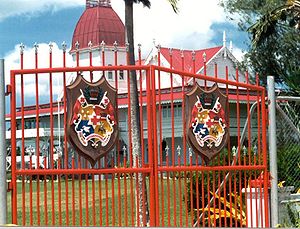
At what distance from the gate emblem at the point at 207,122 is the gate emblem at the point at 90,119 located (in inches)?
46.8

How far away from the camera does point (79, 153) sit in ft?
26.6

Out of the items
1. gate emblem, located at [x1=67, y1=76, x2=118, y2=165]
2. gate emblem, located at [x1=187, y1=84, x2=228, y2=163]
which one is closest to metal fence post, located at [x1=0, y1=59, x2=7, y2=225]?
gate emblem, located at [x1=67, y1=76, x2=118, y2=165]

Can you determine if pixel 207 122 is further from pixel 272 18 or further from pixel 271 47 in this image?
pixel 271 47

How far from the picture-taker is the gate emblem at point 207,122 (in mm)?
8820

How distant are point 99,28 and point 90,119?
1901 inches

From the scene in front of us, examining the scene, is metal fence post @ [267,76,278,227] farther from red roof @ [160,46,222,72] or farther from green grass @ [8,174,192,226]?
red roof @ [160,46,222,72]

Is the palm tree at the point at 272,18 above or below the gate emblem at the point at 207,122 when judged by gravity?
above

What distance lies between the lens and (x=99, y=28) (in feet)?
183

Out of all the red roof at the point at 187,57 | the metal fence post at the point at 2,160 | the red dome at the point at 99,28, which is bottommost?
the metal fence post at the point at 2,160

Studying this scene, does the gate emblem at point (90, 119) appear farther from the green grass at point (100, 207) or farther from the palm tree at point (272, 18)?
the palm tree at point (272, 18)

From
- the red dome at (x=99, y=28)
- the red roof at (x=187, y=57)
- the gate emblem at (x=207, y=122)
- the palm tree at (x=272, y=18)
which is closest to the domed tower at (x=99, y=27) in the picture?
the red dome at (x=99, y=28)

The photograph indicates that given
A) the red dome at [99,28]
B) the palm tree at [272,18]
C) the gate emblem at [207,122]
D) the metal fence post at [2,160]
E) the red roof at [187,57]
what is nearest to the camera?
the metal fence post at [2,160]

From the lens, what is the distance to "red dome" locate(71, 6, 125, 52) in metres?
56.5

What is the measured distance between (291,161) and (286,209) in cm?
240
